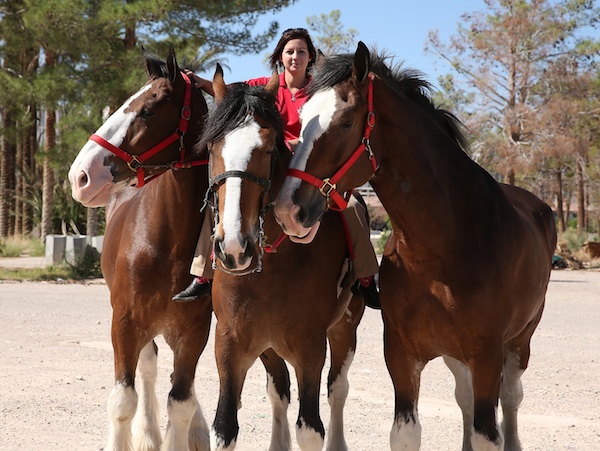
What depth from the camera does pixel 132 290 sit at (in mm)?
4797

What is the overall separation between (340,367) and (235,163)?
2.33m

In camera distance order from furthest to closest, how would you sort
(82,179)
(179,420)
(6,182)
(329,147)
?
(6,182) → (179,420) → (82,179) → (329,147)

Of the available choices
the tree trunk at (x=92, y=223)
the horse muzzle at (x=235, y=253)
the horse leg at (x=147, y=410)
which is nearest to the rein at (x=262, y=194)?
the horse muzzle at (x=235, y=253)

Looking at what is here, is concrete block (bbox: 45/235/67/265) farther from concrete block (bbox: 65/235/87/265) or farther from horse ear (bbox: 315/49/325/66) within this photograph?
horse ear (bbox: 315/49/325/66)

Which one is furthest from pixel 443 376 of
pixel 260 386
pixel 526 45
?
pixel 526 45

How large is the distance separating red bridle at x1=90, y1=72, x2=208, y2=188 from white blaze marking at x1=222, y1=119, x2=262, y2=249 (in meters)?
0.88

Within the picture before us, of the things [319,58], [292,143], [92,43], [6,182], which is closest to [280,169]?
[292,143]

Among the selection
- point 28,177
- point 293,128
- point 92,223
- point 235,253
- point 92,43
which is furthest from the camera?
point 28,177

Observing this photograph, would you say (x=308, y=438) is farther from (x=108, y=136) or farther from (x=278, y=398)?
(x=108, y=136)

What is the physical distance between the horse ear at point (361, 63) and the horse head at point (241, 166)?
48 cm

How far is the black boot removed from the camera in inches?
182

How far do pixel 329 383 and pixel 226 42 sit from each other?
15772 millimetres

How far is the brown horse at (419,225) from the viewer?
3943mm

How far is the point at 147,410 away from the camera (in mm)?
5836
